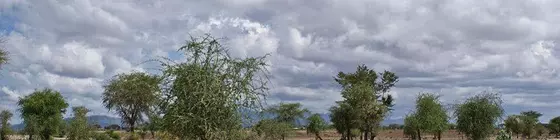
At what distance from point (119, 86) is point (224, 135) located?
47043mm

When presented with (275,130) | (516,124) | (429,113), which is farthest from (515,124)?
(275,130)

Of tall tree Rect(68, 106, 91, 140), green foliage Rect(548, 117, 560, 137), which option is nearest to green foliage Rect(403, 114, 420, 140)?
tall tree Rect(68, 106, 91, 140)

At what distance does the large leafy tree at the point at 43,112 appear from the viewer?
244 ft

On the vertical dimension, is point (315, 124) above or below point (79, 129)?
above

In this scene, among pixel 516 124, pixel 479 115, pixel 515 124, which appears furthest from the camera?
pixel 515 124

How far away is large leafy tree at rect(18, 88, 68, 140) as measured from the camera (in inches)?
2930

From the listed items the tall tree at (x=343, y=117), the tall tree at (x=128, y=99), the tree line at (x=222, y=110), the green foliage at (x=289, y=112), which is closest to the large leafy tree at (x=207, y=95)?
the tree line at (x=222, y=110)

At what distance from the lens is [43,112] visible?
78.6 metres

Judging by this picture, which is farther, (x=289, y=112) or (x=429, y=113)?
(x=289, y=112)

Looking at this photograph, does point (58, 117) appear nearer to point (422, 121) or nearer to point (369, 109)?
point (369, 109)

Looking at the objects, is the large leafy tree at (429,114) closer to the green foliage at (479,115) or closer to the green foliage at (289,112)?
the green foliage at (479,115)

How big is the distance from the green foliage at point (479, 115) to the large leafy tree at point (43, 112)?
Answer: 149ft

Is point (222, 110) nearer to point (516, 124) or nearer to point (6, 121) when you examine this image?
point (6, 121)

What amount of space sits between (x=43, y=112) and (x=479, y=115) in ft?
161
